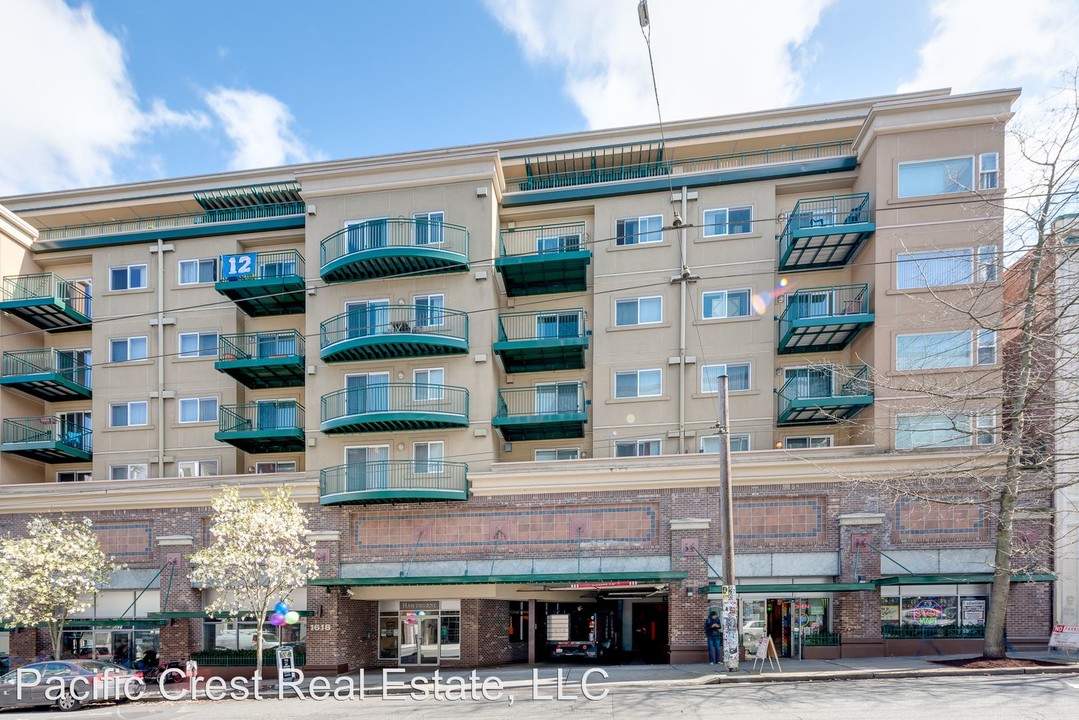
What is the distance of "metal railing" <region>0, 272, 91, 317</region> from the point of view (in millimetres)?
27250

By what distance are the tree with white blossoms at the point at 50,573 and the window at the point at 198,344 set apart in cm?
708

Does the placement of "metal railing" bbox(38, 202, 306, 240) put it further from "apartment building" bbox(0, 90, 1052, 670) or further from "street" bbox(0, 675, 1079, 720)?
"street" bbox(0, 675, 1079, 720)

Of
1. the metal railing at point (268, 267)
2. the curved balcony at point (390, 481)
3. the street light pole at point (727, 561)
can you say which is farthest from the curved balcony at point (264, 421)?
the street light pole at point (727, 561)

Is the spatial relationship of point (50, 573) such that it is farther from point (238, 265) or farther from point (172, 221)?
point (172, 221)

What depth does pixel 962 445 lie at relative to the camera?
2009 cm

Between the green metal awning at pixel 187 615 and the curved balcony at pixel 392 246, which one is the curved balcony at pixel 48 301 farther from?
the green metal awning at pixel 187 615

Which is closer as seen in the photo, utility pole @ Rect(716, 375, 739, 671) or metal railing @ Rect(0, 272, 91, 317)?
utility pole @ Rect(716, 375, 739, 671)

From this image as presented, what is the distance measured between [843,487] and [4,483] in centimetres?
3094

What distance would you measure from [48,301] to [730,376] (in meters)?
25.9

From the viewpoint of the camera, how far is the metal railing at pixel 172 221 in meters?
27.3

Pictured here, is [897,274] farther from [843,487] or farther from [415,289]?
[415,289]

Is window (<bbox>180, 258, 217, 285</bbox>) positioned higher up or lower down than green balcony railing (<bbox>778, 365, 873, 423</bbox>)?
higher up

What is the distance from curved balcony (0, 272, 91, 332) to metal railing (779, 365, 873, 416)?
27142 mm

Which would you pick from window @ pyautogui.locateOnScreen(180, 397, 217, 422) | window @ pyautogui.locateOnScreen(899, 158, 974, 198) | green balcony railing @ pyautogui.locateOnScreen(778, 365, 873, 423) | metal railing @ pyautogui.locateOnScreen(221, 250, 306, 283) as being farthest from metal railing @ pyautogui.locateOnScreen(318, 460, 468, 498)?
window @ pyautogui.locateOnScreen(899, 158, 974, 198)
